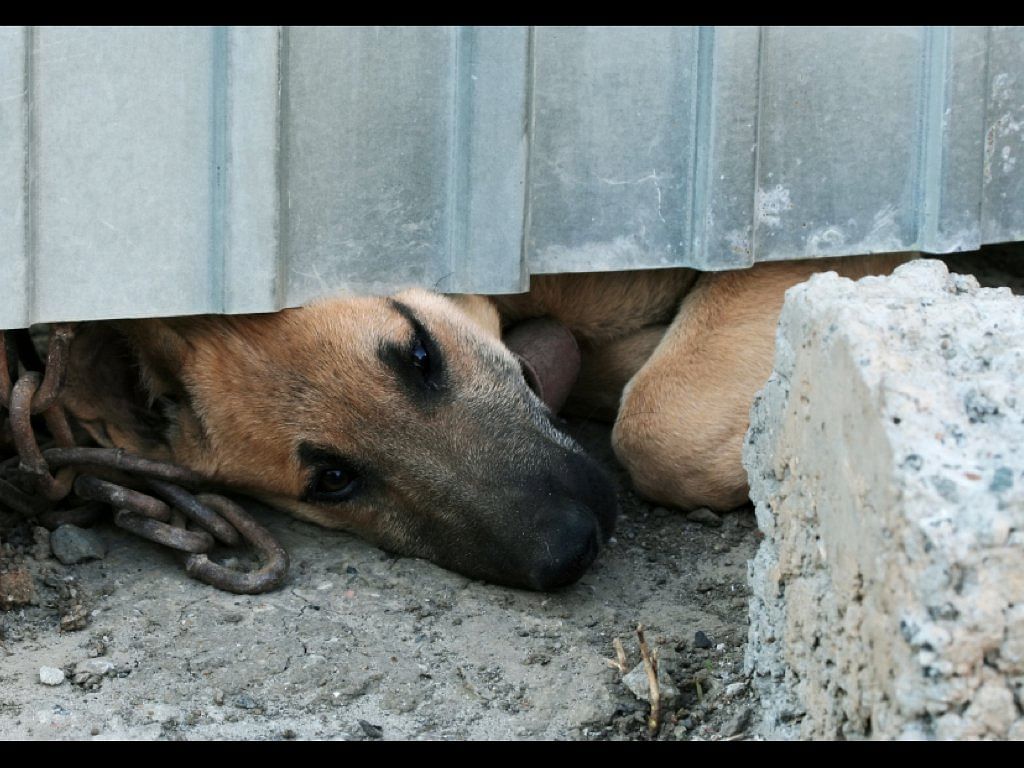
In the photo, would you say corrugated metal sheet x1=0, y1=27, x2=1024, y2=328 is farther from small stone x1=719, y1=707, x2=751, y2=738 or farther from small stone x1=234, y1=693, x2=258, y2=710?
small stone x1=719, y1=707, x2=751, y2=738

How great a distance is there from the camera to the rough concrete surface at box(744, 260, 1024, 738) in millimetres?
1791

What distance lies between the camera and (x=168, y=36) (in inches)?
117

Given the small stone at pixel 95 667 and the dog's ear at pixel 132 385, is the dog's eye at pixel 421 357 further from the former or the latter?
the small stone at pixel 95 667

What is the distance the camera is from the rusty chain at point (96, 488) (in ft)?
10.7

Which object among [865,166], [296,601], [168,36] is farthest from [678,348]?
[168,36]

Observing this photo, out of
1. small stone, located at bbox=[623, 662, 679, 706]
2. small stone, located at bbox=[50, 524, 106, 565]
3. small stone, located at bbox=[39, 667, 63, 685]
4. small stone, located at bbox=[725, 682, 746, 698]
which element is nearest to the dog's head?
small stone, located at bbox=[50, 524, 106, 565]

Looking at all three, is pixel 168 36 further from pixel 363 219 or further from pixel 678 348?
pixel 678 348

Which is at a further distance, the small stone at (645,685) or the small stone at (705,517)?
the small stone at (705,517)

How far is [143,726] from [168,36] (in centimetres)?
159

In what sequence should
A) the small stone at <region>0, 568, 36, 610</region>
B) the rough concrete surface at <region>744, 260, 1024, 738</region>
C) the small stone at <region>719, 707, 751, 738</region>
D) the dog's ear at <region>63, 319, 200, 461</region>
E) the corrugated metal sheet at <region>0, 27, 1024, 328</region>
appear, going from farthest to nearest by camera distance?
the dog's ear at <region>63, 319, 200, 461</region>, the small stone at <region>0, 568, 36, 610</region>, the corrugated metal sheet at <region>0, 27, 1024, 328</region>, the small stone at <region>719, 707, 751, 738</region>, the rough concrete surface at <region>744, 260, 1024, 738</region>

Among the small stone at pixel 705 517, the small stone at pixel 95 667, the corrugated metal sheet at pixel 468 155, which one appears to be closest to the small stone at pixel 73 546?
the small stone at pixel 95 667

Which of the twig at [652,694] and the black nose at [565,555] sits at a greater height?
the black nose at [565,555]

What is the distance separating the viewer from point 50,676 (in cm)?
283

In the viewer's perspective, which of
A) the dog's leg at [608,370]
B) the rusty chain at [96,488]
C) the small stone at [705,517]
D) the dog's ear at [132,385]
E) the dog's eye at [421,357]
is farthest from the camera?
the dog's leg at [608,370]
